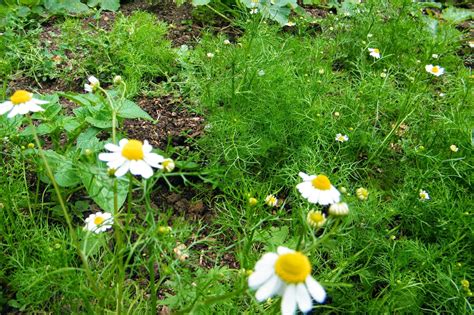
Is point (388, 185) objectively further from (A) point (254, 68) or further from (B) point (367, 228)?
(A) point (254, 68)

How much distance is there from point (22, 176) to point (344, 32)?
2052 mm

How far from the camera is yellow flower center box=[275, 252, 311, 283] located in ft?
2.61

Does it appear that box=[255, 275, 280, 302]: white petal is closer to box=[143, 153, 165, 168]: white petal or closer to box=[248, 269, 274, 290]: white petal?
box=[248, 269, 274, 290]: white petal

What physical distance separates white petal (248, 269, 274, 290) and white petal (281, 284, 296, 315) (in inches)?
1.5

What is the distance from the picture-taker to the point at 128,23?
9.03 ft

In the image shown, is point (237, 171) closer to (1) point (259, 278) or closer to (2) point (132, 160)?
(2) point (132, 160)

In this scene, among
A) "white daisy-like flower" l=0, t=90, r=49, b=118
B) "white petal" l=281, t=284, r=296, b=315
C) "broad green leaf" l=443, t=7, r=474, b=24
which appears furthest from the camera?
"broad green leaf" l=443, t=7, r=474, b=24

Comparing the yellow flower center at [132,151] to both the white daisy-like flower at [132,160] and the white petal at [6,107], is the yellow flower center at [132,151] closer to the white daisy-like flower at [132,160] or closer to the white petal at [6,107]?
the white daisy-like flower at [132,160]

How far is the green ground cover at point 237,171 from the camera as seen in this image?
54.2 inches

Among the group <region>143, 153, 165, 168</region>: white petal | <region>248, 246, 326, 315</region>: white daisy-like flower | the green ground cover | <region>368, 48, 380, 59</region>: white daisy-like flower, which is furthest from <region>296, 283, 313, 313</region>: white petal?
<region>368, 48, 380, 59</region>: white daisy-like flower

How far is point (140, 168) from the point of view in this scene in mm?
1023

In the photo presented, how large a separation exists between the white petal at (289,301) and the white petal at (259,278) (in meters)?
0.04

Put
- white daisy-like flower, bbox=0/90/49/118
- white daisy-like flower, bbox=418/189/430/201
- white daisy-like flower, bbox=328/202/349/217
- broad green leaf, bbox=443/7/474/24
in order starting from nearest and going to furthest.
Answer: white daisy-like flower, bbox=328/202/349/217
white daisy-like flower, bbox=0/90/49/118
white daisy-like flower, bbox=418/189/430/201
broad green leaf, bbox=443/7/474/24

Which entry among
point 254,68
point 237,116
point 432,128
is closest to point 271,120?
point 237,116
